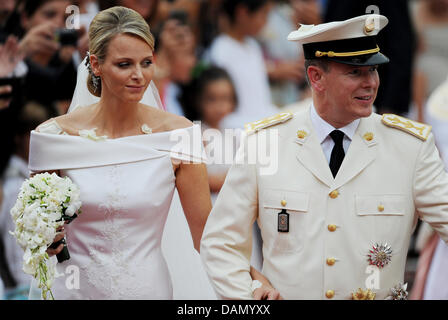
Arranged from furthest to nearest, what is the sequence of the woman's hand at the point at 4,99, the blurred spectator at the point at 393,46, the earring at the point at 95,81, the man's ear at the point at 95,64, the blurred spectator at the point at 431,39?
1. the blurred spectator at the point at 431,39
2. the blurred spectator at the point at 393,46
3. the woman's hand at the point at 4,99
4. the earring at the point at 95,81
5. the man's ear at the point at 95,64

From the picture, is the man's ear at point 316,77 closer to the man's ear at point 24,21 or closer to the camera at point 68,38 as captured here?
the camera at point 68,38

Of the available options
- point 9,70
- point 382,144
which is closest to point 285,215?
point 382,144

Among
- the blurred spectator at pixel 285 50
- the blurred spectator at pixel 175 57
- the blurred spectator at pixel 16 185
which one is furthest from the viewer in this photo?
the blurred spectator at pixel 285 50

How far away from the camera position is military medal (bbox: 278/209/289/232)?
180 inches

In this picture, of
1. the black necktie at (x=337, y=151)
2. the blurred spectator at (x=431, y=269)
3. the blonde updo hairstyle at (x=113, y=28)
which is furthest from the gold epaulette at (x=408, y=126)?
the blurred spectator at (x=431, y=269)

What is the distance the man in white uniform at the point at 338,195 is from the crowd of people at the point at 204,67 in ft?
1.60

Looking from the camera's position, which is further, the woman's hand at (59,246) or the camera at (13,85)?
the camera at (13,85)

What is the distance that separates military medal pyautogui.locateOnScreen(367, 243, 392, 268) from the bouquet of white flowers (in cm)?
136

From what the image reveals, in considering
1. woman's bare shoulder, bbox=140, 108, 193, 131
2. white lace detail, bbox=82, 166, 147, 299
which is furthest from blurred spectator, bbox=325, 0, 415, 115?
white lace detail, bbox=82, 166, 147, 299

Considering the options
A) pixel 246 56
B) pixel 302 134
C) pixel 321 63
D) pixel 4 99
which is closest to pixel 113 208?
pixel 302 134

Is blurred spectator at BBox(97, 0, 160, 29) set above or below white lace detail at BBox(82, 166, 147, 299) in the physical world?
above

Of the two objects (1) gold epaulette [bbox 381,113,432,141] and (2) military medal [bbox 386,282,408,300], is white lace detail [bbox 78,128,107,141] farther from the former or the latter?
(2) military medal [bbox 386,282,408,300]

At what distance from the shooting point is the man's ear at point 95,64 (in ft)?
16.1

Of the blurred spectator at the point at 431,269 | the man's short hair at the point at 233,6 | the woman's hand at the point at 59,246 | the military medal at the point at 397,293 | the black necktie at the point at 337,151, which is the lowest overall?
the blurred spectator at the point at 431,269
